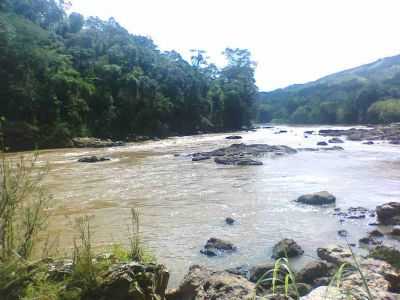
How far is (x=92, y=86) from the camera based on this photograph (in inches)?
1978

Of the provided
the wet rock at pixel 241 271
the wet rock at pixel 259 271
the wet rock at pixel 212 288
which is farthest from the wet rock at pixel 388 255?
the wet rock at pixel 212 288

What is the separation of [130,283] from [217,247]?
5.00 metres

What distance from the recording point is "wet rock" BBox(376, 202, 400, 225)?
10.9 meters

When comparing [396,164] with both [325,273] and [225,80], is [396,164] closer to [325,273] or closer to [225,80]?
[325,273]

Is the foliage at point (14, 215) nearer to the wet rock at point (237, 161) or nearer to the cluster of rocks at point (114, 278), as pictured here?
the cluster of rocks at point (114, 278)

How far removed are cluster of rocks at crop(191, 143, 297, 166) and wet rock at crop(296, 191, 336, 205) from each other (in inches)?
416

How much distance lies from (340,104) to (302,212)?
9437cm

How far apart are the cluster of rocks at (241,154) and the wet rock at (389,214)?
13323mm

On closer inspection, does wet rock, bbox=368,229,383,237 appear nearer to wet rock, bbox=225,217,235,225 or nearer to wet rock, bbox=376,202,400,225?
wet rock, bbox=376,202,400,225

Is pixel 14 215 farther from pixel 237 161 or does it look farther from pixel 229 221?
pixel 237 161

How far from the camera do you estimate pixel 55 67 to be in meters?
45.3


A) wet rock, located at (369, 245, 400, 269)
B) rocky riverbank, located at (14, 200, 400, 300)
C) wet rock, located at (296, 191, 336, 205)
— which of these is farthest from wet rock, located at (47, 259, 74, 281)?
wet rock, located at (296, 191, 336, 205)

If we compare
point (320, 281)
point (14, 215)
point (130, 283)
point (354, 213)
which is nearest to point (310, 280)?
point (320, 281)

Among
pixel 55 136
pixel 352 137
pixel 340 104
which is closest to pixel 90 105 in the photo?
pixel 55 136
